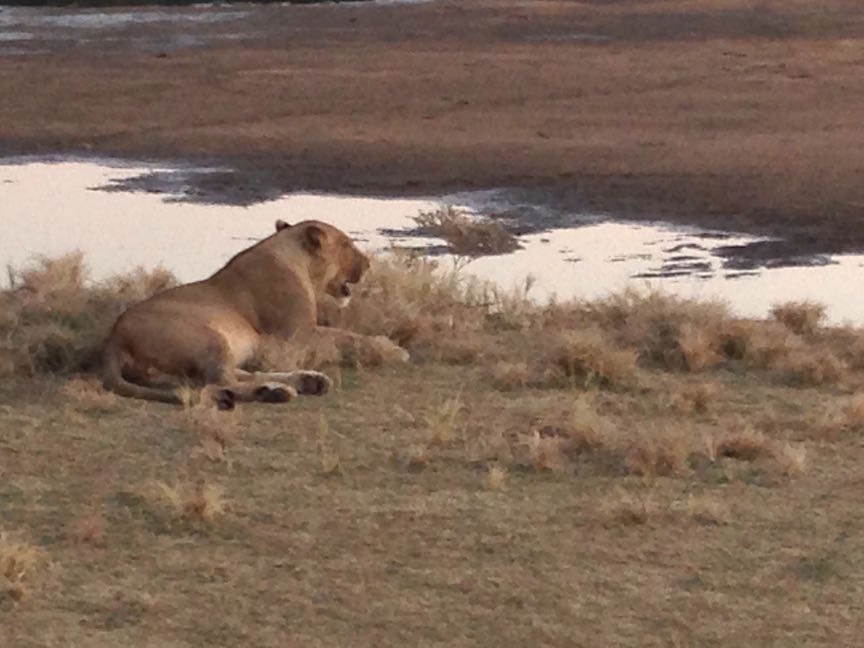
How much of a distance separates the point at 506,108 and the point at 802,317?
41.0ft

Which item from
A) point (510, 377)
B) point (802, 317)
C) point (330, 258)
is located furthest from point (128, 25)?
point (510, 377)

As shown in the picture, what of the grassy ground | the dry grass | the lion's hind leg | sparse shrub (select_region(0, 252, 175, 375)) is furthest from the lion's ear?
the dry grass

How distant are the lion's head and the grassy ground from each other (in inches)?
13.4

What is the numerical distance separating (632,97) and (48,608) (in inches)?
746

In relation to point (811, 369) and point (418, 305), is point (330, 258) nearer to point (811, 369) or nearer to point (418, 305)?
point (418, 305)

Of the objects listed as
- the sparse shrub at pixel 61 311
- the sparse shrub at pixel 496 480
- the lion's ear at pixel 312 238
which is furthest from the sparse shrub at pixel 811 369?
the sparse shrub at pixel 61 311

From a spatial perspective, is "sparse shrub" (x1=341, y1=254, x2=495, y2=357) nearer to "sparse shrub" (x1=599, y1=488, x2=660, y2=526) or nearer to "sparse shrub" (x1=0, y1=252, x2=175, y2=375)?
"sparse shrub" (x1=0, y1=252, x2=175, y2=375)

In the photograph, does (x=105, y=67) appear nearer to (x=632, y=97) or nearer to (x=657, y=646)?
(x=632, y=97)

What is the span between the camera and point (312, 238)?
10.1 metres

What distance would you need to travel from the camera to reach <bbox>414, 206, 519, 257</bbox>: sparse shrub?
14211mm

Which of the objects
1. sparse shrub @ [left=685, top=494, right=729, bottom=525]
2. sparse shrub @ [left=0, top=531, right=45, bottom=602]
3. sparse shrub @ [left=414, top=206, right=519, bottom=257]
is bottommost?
sparse shrub @ [left=414, top=206, right=519, bottom=257]

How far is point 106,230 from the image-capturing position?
1527 cm

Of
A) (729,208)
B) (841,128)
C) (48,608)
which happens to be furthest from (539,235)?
(48,608)

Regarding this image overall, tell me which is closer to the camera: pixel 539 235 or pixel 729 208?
pixel 539 235
